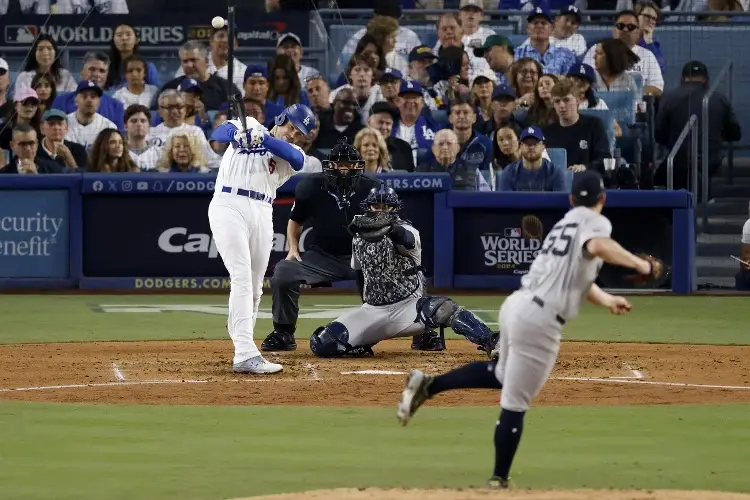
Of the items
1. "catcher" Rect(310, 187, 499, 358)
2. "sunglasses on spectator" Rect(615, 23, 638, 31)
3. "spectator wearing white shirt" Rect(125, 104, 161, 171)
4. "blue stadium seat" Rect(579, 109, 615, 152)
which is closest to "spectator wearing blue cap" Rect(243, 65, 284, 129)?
"spectator wearing white shirt" Rect(125, 104, 161, 171)

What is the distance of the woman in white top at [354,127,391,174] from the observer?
15172 mm

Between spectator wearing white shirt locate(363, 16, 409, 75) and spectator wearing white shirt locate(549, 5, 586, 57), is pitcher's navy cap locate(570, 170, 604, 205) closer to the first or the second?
spectator wearing white shirt locate(363, 16, 409, 75)

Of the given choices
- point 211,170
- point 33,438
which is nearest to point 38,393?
point 33,438

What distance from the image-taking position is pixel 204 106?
1761 cm

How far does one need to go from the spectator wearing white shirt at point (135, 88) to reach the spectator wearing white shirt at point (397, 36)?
2669 millimetres

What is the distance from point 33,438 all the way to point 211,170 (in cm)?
961

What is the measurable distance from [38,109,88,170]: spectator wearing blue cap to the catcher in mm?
6294

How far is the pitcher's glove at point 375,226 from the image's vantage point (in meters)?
10.8

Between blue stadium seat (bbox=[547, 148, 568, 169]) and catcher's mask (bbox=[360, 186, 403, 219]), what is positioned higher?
blue stadium seat (bbox=[547, 148, 568, 169])

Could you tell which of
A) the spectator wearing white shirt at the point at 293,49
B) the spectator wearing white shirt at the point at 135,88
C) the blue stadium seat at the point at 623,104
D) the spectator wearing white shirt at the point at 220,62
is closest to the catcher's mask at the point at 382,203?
the spectator wearing white shirt at the point at 293,49

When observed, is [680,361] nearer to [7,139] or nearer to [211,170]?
[211,170]

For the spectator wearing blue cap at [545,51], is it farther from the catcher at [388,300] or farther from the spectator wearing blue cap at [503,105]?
the catcher at [388,300]

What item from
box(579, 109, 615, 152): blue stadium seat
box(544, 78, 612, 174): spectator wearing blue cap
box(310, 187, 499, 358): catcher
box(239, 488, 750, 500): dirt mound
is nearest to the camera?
box(239, 488, 750, 500): dirt mound

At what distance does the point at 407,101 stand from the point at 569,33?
286 cm
